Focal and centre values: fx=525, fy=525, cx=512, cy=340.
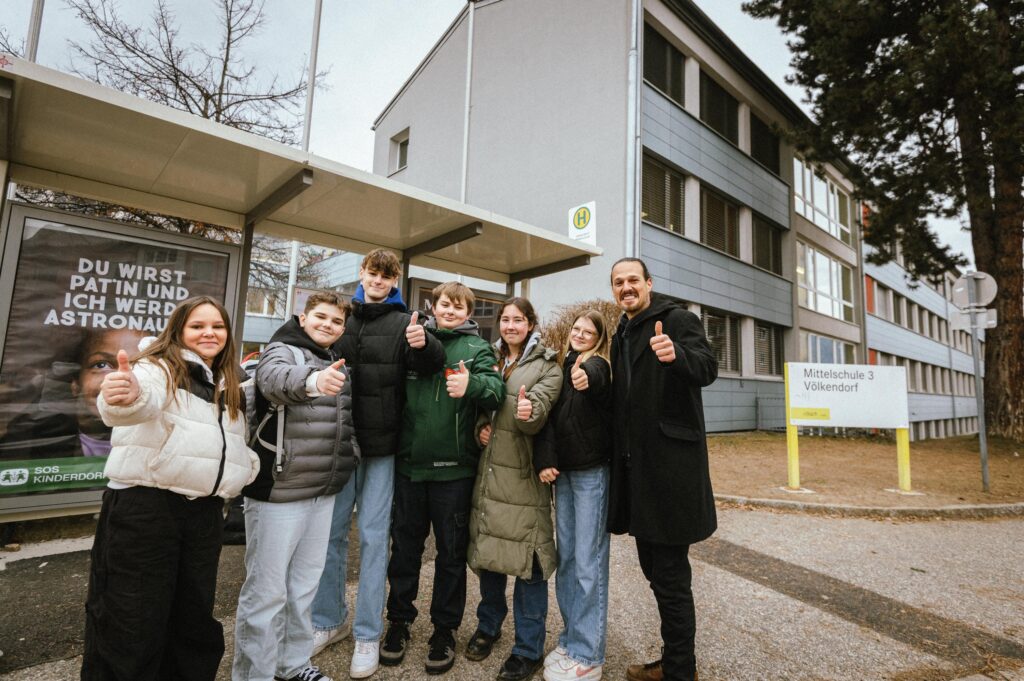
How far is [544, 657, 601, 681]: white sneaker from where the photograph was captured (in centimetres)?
241

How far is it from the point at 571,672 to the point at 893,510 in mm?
5211

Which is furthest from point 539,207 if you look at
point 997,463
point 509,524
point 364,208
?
point 509,524

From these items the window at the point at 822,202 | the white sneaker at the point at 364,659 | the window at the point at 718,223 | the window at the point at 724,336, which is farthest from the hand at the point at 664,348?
the window at the point at 822,202

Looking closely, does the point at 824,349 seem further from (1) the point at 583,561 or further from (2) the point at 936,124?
(1) the point at 583,561

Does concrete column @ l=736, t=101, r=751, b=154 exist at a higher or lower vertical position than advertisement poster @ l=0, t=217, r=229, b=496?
higher

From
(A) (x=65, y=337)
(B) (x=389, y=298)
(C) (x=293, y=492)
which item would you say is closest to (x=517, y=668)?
(C) (x=293, y=492)

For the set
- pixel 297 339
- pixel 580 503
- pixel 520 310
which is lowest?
pixel 580 503

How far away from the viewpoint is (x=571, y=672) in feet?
7.95

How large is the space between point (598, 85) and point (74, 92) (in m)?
10.9

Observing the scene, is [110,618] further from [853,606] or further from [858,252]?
[858,252]

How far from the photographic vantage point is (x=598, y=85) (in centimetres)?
1195

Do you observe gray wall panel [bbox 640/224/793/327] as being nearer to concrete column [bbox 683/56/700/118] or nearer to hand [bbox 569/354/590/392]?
concrete column [bbox 683/56/700/118]

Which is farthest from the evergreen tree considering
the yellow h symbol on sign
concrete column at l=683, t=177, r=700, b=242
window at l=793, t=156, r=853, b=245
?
the yellow h symbol on sign

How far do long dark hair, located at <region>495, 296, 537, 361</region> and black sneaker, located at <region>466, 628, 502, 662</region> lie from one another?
1459 millimetres
